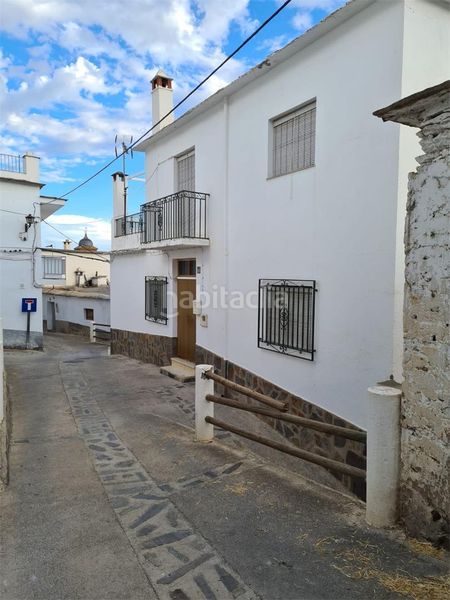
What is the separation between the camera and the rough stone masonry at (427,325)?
2.69 meters

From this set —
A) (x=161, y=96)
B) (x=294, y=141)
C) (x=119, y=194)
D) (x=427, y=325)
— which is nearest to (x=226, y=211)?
(x=294, y=141)

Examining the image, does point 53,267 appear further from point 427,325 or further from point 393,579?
point 393,579

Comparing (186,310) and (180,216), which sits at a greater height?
(180,216)

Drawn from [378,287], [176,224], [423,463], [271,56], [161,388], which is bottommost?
[161,388]

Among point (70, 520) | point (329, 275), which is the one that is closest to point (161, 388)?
point (329, 275)

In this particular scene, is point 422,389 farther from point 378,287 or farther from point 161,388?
point 161,388

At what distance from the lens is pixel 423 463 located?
285 centimetres

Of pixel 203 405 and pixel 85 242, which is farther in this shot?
pixel 85 242

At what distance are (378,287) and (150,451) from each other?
3.33 meters

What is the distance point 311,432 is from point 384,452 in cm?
293

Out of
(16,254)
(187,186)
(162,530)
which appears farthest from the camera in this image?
(16,254)

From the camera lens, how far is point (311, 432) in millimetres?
5875

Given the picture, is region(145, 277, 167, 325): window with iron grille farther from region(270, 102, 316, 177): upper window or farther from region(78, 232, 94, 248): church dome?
region(78, 232, 94, 248): church dome

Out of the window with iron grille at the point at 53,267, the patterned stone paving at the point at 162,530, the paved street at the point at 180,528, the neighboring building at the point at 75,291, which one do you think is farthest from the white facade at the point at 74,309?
the patterned stone paving at the point at 162,530
